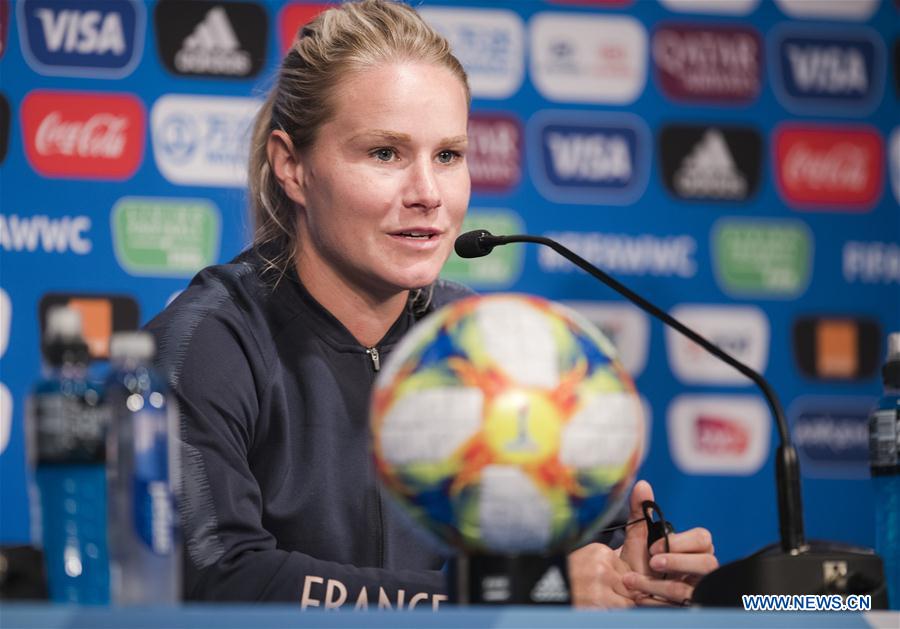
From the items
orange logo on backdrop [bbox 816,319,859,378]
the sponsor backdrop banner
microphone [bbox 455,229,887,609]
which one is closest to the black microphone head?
microphone [bbox 455,229,887,609]

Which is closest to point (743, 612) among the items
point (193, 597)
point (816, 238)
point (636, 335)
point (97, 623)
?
point (97, 623)

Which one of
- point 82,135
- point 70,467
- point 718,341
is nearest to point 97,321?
point 82,135

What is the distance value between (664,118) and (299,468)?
71.4 inches

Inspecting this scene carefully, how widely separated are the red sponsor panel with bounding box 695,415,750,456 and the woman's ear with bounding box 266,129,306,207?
155 cm

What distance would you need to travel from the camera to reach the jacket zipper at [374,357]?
1.83m

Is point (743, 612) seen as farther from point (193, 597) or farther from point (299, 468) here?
point (299, 468)

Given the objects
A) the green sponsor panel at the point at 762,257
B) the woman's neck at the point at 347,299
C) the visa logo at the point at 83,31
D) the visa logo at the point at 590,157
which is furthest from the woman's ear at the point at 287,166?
the green sponsor panel at the point at 762,257

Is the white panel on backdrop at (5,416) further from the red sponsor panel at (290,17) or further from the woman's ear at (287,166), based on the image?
the woman's ear at (287,166)

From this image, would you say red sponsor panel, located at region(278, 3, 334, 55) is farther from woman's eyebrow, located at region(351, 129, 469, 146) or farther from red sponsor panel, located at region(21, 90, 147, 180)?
woman's eyebrow, located at region(351, 129, 469, 146)

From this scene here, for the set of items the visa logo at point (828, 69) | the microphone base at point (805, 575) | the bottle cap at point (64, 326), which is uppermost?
the visa logo at point (828, 69)

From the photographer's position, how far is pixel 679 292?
3154mm

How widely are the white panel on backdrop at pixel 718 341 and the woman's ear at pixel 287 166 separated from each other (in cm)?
145

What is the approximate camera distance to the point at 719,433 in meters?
3.15

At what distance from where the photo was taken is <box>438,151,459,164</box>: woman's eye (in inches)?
71.7
